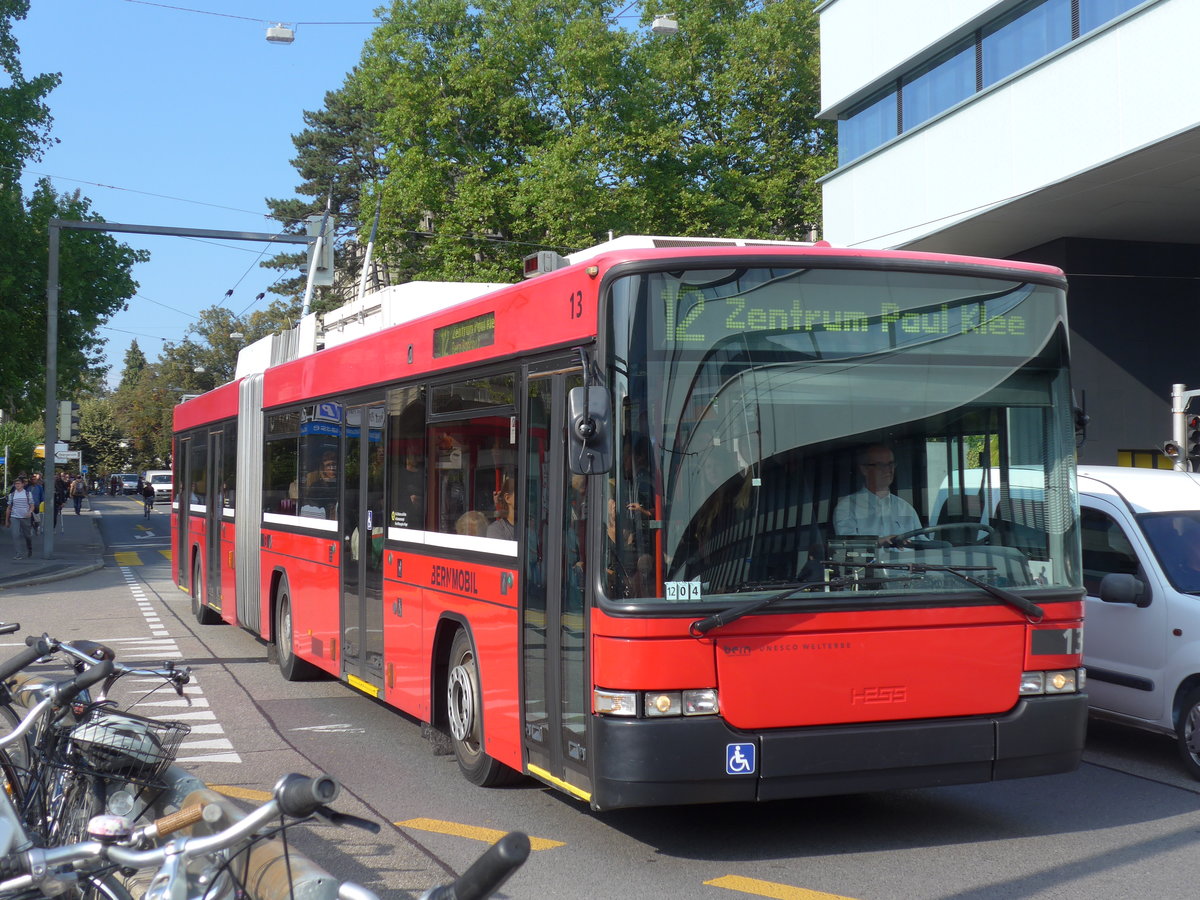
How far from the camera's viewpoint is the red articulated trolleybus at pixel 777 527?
224 inches

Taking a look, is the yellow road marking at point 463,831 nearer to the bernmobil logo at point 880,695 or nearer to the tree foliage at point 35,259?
the bernmobil logo at point 880,695

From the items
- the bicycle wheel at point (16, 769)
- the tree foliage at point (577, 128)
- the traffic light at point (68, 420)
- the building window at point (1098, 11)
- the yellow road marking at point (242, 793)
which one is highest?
the tree foliage at point (577, 128)

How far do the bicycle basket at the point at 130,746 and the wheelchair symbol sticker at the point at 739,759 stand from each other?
2.38 meters

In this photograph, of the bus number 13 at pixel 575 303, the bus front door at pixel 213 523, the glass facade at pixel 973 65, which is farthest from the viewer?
the glass facade at pixel 973 65

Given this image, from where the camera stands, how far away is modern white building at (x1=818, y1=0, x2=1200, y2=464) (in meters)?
17.6

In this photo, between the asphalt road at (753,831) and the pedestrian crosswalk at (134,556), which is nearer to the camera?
the asphalt road at (753,831)

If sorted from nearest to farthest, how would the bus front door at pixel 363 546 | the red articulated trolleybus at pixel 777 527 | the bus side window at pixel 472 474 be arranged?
1. the red articulated trolleybus at pixel 777 527
2. the bus side window at pixel 472 474
3. the bus front door at pixel 363 546

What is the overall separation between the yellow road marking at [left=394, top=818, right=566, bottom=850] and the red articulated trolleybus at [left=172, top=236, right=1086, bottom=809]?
0.35 metres

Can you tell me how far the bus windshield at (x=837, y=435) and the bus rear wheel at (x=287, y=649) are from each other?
6752 millimetres

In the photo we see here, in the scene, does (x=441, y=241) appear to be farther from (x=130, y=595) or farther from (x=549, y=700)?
(x=549, y=700)

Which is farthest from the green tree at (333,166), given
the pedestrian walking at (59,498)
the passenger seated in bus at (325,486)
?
the passenger seated in bus at (325,486)

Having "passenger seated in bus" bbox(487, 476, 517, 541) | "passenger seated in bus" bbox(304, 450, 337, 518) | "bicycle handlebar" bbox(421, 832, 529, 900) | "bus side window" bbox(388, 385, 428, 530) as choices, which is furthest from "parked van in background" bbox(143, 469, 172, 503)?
"bicycle handlebar" bbox(421, 832, 529, 900)

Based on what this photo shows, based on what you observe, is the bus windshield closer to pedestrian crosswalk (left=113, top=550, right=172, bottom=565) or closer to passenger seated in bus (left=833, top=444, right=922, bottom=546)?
passenger seated in bus (left=833, top=444, right=922, bottom=546)

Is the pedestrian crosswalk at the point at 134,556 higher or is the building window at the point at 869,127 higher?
the building window at the point at 869,127
